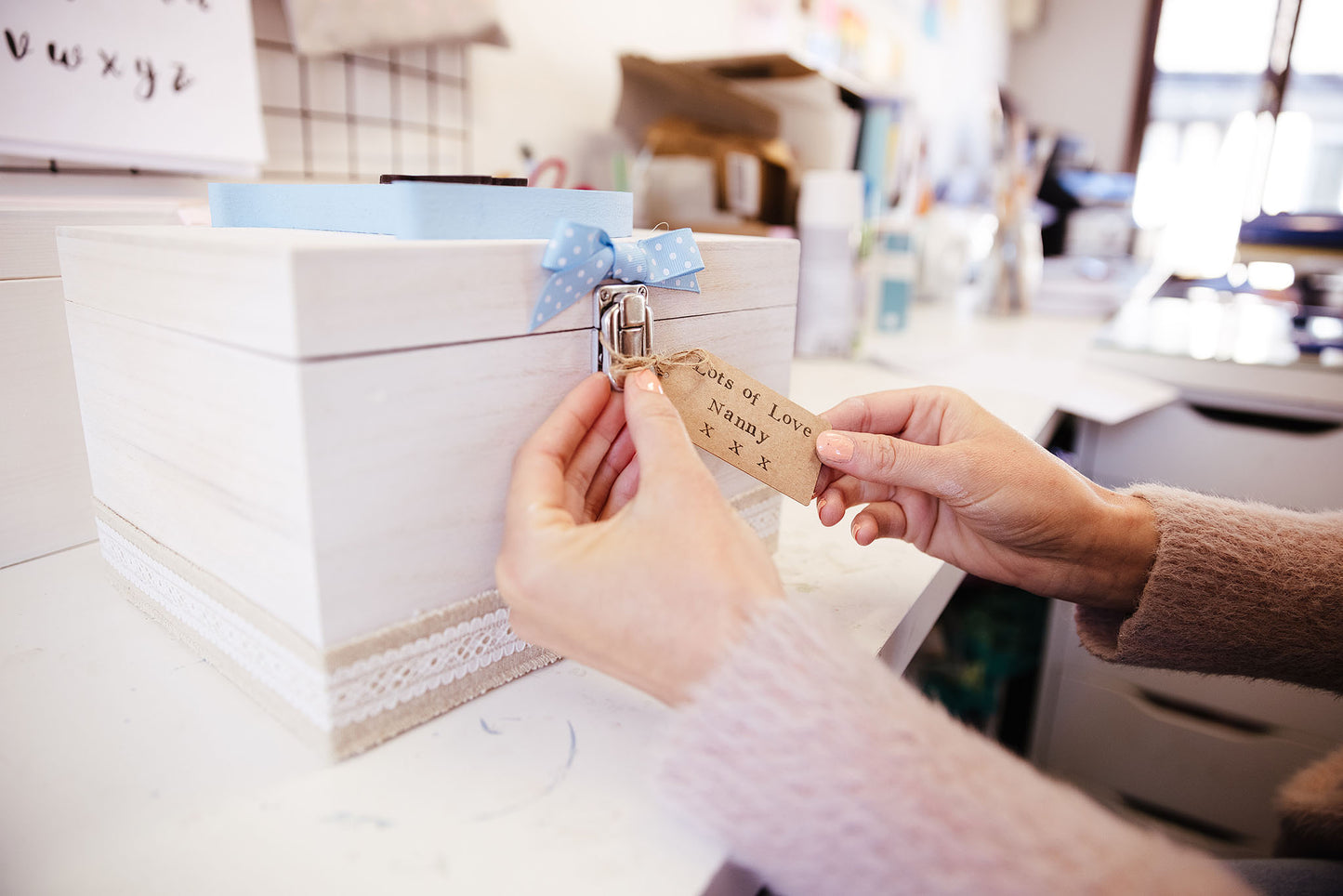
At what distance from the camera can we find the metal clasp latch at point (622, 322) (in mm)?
423

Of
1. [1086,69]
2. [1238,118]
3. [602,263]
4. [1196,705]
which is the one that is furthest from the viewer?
[1086,69]

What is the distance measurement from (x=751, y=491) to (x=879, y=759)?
277 millimetres

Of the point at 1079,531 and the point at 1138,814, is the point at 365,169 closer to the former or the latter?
the point at 1079,531

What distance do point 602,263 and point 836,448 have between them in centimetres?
19

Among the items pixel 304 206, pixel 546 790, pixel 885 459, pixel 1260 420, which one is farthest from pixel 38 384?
pixel 1260 420

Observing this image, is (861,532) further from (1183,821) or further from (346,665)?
(1183,821)

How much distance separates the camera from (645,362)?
0.43m

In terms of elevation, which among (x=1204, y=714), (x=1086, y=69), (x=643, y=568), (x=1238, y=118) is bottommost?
(x=1204, y=714)

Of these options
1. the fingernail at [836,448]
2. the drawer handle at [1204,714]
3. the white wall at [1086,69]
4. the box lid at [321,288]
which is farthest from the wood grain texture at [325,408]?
the white wall at [1086,69]

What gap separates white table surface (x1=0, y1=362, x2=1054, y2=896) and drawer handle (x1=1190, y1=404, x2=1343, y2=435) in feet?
3.14

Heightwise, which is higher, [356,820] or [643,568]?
[643,568]

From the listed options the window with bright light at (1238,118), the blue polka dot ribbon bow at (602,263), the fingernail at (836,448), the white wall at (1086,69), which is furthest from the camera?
the white wall at (1086,69)

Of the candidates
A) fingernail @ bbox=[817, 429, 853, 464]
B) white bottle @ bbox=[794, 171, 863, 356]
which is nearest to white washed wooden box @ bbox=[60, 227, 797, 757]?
fingernail @ bbox=[817, 429, 853, 464]

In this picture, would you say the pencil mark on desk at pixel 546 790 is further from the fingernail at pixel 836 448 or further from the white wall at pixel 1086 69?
the white wall at pixel 1086 69
